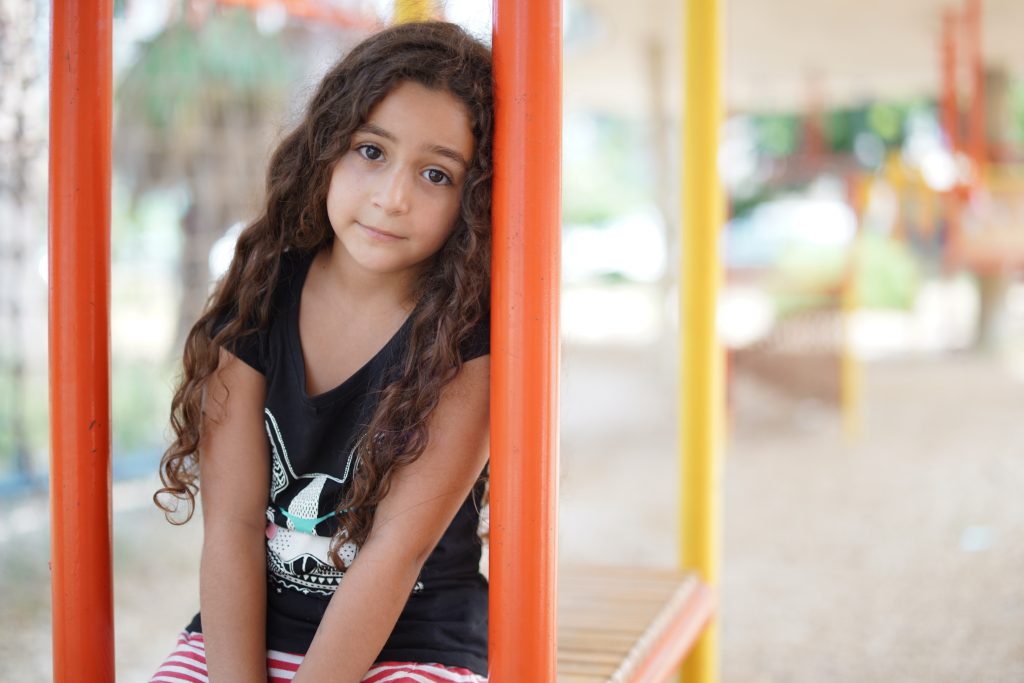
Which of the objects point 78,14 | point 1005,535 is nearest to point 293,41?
point 1005,535

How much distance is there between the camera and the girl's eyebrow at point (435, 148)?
1279 mm

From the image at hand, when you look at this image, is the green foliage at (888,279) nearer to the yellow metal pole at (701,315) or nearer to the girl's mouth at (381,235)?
the yellow metal pole at (701,315)

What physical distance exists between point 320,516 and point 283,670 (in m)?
0.21

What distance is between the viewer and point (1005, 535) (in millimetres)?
4066

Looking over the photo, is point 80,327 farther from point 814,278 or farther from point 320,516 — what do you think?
point 814,278

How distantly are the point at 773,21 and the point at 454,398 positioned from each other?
7139mm

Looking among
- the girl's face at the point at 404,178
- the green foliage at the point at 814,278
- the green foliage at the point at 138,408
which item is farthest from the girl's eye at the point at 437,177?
the green foliage at the point at 814,278

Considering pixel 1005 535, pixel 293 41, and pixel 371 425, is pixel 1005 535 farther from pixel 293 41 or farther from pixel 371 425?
pixel 293 41

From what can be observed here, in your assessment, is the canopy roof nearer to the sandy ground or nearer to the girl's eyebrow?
the sandy ground

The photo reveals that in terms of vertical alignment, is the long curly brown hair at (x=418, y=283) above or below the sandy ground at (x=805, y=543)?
above

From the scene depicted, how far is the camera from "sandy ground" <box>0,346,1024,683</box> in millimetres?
2871

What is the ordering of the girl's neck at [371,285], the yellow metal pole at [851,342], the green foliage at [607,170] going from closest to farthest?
the girl's neck at [371,285] → the yellow metal pole at [851,342] → the green foliage at [607,170]

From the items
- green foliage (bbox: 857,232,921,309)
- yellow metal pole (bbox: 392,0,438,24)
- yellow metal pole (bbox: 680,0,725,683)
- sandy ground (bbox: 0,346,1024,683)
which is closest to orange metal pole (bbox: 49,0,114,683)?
yellow metal pole (bbox: 392,0,438,24)

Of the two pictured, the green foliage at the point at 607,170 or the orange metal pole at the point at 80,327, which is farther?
the green foliage at the point at 607,170
